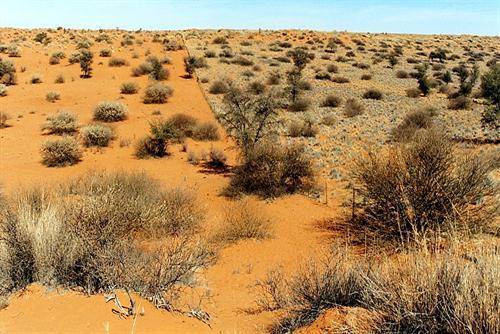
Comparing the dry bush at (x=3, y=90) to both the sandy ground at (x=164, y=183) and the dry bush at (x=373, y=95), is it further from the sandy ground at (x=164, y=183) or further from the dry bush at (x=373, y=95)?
the dry bush at (x=373, y=95)

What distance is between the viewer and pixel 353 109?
2336 cm

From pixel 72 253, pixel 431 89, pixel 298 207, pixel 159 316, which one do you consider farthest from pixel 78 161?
pixel 431 89

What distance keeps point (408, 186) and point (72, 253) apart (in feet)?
22.7

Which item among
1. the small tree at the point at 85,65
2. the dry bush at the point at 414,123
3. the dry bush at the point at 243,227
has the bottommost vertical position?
the dry bush at the point at 243,227

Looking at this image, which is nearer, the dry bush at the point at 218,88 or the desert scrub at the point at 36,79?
the dry bush at the point at 218,88

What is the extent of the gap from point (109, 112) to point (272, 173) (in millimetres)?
13088

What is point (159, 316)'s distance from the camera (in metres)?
5.39

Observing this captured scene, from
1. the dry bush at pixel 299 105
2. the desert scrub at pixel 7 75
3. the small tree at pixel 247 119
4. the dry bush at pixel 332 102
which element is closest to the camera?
the small tree at pixel 247 119

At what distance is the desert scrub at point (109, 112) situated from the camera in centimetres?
2239

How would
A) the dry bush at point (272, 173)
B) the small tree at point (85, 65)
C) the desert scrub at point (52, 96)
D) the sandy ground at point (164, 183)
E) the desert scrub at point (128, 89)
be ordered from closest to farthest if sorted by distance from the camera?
the sandy ground at point (164, 183)
the dry bush at point (272, 173)
the desert scrub at point (52, 96)
the desert scrub at point (128, 89)
the small tree at point (85, 65)

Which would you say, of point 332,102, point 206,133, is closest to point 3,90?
point 206,133

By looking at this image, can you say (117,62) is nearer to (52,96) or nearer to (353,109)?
(52,96)

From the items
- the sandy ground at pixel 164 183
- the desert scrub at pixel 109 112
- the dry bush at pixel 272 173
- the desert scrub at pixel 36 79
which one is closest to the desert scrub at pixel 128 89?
the sandy ground at pixel 164 183

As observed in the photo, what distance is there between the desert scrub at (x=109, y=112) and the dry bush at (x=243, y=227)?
14327mm
